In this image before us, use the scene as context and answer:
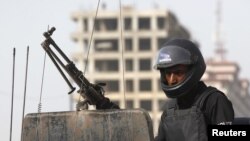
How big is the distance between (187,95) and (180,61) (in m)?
0.22

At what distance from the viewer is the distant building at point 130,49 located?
123375mm

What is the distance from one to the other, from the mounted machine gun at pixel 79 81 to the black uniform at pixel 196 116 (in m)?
0.53

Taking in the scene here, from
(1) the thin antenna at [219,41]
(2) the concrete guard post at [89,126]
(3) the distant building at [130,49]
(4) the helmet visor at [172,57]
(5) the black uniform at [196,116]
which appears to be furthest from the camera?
(1) the thin antenna at [219,41]

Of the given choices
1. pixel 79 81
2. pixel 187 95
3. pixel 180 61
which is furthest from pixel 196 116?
pixel 79 81

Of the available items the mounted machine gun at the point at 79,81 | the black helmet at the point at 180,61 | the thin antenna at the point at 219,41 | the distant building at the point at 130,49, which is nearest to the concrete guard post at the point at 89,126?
the mounted machine gun at the point at 79,81

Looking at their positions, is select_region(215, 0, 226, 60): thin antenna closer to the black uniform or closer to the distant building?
the distant building

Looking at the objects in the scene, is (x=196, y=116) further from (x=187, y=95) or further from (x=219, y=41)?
(x=219, y=41)

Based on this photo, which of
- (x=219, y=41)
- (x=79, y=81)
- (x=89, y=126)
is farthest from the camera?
(x=219, y=41)

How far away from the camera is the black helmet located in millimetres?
4730

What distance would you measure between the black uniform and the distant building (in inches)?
4621

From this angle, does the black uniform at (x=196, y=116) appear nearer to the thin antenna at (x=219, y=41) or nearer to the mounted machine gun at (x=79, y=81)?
the mounted machine gun at (x=79, y=81)

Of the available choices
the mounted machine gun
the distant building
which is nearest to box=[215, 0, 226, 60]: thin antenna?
the distant building

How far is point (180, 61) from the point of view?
474 cm

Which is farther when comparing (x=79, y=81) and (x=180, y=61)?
(x=79, y=81)
